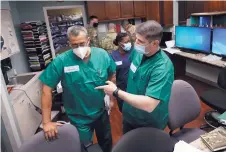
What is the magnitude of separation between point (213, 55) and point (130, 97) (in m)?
2.49

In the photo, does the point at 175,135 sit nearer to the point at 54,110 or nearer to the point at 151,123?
the point at 151,123

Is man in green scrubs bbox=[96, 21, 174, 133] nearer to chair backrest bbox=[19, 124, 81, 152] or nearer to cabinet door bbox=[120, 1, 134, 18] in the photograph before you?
chair backrest bbox=[19, 124, 81, 152]

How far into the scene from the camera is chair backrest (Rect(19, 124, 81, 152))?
1178mm

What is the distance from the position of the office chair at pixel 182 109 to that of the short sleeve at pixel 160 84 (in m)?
0.47

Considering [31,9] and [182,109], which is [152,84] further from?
[31,9]

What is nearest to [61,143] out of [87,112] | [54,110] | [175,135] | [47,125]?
[47,125]

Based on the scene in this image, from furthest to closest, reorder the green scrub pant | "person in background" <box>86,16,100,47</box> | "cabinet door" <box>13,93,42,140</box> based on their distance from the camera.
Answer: "person in background" <box>86,16,100,47</box> → "cabinet door" <box>13,93,42,140</box> → the green scrub pant

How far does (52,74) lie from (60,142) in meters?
0.53

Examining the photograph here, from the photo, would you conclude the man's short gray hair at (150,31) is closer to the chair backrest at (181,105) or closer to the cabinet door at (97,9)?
the chair backrest at (181,105)

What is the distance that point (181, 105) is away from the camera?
1.69 meters

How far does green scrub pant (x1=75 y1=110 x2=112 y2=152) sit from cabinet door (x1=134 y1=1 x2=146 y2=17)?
3.52 meters

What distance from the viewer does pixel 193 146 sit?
3.63 feet

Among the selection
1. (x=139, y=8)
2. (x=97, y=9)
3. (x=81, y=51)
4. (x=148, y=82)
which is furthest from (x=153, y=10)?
(x=148, y=82)

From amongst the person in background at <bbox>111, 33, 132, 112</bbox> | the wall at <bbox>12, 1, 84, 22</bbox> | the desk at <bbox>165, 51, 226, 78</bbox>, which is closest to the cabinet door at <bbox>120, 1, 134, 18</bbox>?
the desk at <bbox>165, 51, 226, 78</bbox>
